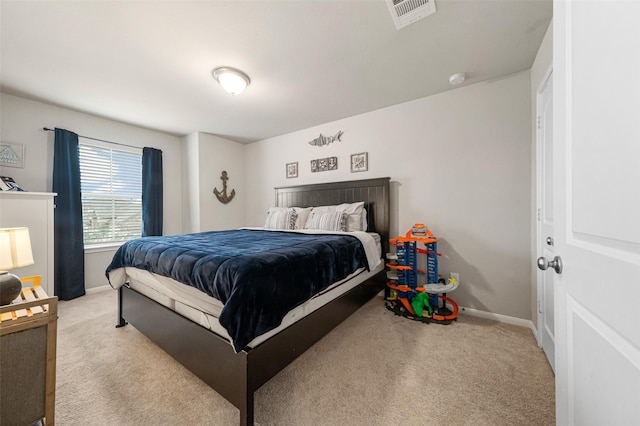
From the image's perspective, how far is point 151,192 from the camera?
376cm

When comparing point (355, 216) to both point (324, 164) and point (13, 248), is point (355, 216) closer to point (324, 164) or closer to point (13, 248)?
point (324, 164)

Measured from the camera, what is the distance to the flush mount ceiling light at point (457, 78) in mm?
2277

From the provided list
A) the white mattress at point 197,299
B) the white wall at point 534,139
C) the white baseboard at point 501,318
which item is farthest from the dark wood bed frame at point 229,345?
the white wall at point 534,139

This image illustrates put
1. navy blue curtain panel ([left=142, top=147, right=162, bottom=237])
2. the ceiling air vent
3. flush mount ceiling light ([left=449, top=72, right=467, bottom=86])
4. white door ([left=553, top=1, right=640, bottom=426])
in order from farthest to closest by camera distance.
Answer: navy blue curtain panel ([left=142, top=147, right=162, bottom=237]) < flush mount ceiling light ([left=449, top=72, right=467, bottom=86]) < the ceiling air vent < white door ([left=553, top=1, right=640, bottom=426])

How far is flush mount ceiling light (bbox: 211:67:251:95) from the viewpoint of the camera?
218cm

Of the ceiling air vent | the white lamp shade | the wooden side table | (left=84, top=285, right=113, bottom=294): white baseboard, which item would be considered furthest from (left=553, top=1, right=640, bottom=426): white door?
(left=84, top=285, right=113, bottom=294): white baseboard

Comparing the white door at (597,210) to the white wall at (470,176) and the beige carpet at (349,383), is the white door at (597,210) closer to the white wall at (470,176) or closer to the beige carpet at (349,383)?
the beige carpet at (349,383)

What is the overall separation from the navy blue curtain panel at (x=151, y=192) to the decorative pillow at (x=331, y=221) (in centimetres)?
267

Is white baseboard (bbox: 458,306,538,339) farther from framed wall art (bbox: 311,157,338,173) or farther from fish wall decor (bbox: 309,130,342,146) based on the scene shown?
fish wall decor (bbox: 309,130,342,146)

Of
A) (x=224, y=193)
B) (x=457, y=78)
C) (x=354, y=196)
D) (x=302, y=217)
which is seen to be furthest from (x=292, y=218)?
(x=457, y=78)

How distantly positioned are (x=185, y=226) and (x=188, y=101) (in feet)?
7.54

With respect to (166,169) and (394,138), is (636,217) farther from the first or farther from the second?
(166,169)

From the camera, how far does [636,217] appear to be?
0.48 meters

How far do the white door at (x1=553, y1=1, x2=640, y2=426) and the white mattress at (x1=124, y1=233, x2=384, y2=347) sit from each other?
1.23 meters
